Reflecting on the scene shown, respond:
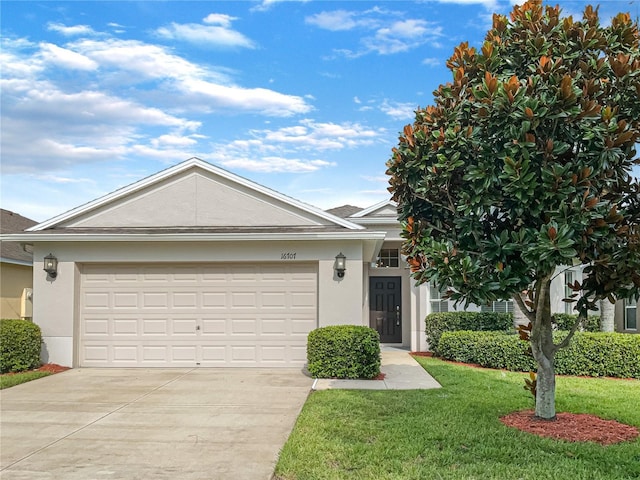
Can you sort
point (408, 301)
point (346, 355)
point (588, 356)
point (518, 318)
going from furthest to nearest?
point (408, 301), point (518, 318), point (588, 356), point (346, 355)

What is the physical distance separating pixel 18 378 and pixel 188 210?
4781 millimetres

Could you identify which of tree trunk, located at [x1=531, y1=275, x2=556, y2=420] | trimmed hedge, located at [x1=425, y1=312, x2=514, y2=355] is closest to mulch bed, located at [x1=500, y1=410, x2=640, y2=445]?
tree trunk, located at [x1=531, y1=275, x2=556, y2=420]

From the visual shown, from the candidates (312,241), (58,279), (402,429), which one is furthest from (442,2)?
(58,279)

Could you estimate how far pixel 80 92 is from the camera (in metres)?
12.5

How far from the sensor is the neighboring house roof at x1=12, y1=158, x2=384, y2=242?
40.6ft

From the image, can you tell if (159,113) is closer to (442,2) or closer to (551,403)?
(442,2)

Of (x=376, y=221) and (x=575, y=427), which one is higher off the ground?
(x=376, y=221)

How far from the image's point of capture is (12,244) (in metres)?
17.4

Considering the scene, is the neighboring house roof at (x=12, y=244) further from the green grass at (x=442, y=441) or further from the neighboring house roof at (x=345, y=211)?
the green grass at (x=442, y=441)

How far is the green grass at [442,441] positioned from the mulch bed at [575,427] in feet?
0.69

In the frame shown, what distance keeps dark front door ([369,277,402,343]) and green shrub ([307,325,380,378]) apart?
6.66 meters

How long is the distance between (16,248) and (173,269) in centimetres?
774

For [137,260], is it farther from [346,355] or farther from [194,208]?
[346,355]

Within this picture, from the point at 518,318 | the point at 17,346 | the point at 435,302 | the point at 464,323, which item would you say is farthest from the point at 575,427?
the point at 17,346
